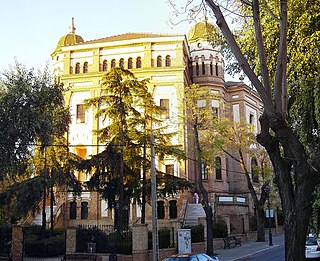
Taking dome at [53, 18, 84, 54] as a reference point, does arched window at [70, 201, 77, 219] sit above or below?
below

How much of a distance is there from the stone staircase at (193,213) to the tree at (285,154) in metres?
28.2

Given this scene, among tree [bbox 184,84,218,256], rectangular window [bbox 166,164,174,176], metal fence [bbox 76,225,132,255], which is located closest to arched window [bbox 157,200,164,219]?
rectangular window [bbox 166,164,174,176]

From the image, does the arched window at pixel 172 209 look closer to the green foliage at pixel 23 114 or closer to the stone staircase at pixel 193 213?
the stone staircase at pixel 193 213

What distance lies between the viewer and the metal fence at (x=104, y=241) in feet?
78.9

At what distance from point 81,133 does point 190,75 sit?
42.7ft

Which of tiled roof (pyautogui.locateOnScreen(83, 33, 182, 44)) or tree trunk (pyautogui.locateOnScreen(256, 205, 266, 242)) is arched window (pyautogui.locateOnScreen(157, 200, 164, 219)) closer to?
tree trunk (pyautogui.locateOnScreen(256, 205, 266, 242))

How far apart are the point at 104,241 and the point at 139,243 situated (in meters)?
2.65

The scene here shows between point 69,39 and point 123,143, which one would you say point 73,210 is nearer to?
point 123,143

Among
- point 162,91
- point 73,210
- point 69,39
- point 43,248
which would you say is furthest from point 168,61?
point 43,248

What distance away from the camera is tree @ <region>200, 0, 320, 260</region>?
394 inches

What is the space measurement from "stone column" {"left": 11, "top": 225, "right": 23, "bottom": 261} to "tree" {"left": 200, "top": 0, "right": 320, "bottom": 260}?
19.1 m

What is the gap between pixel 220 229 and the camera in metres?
34.9

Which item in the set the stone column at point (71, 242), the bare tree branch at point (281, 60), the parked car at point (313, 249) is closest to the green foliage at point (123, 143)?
the stone column at point (71, 242)

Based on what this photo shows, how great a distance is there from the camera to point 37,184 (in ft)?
102
